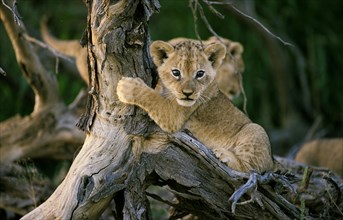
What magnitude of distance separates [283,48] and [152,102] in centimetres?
601

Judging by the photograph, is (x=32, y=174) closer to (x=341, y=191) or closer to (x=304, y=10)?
(x=341, y=191)

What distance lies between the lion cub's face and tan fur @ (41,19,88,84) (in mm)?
1985

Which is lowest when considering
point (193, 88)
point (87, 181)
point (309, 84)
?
point (309, 84)

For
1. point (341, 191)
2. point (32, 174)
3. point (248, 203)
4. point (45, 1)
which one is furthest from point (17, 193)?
point (45, 1)

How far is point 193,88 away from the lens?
17.7 ft

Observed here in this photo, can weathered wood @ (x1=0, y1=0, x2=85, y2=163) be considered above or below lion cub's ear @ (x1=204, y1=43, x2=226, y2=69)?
below

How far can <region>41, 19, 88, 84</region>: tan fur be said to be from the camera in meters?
7.63

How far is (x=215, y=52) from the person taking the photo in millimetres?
5848

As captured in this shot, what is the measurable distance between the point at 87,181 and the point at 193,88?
3.56ft

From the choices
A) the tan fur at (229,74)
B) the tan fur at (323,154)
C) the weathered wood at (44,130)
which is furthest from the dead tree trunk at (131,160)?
the tan fur at (323,154)

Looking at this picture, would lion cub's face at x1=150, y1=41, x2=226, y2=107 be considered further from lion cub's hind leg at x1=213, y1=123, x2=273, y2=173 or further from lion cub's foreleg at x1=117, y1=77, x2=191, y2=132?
lion cub's hind leg at x1=213, y1=123, x2=273, y2=173

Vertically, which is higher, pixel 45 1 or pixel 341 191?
pixel 45 1

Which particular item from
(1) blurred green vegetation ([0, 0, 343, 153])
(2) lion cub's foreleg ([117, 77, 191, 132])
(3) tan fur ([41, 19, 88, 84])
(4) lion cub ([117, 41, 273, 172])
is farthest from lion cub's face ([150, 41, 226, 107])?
(1) blurred green vegetation ([0, 0, 343, 153])

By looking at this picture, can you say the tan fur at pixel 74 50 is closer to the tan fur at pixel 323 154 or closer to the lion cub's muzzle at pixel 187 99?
the lion cub's muzzle at pixel 187 99
